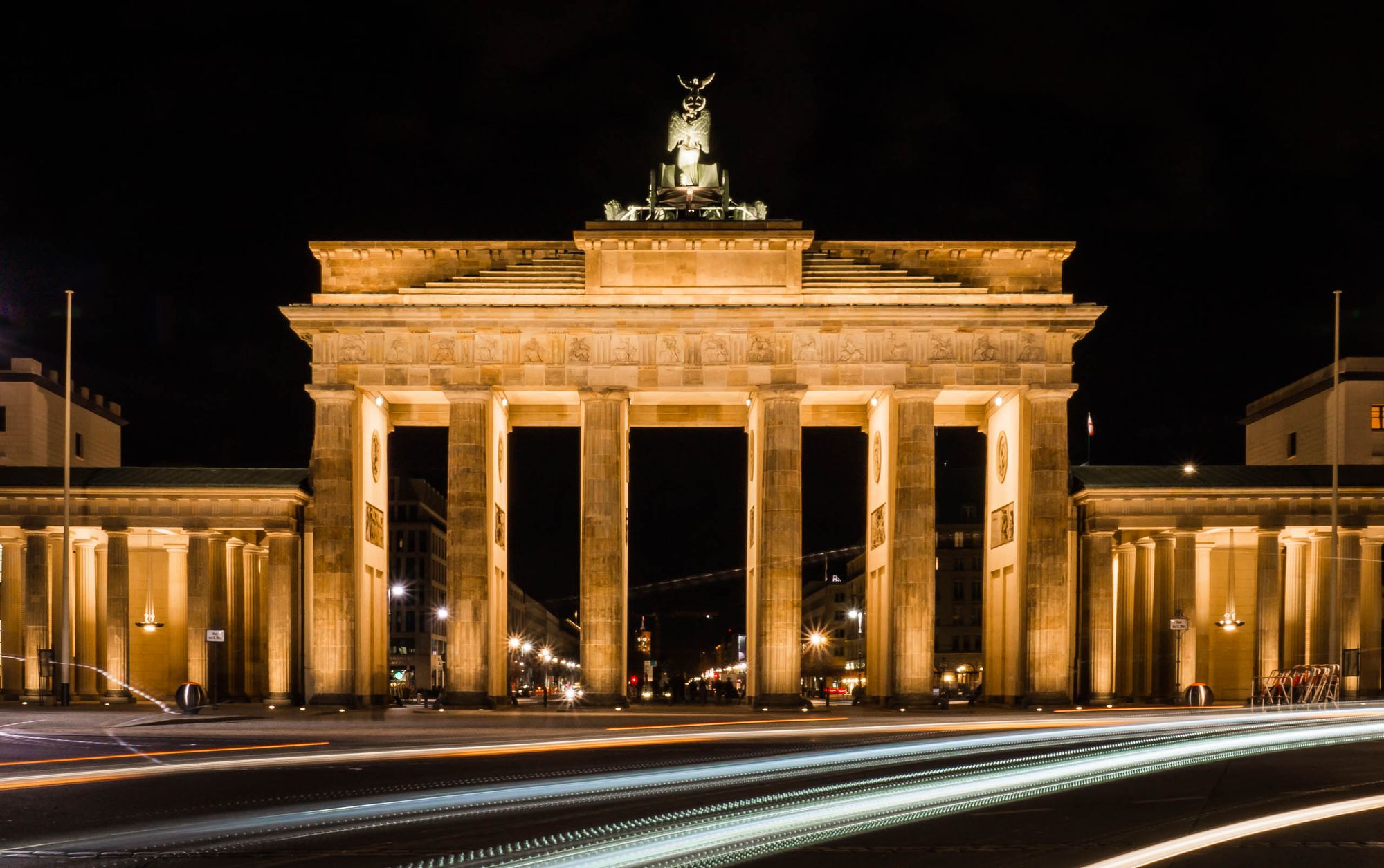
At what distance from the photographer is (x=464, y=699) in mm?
50562

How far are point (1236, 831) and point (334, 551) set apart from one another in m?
41.2

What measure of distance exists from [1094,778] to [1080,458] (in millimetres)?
94724

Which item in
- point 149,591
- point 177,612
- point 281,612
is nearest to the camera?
point 281,612

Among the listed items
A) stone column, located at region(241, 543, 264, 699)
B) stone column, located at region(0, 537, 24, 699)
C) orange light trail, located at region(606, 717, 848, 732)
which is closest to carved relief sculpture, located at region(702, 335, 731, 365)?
orange light trail, located at region(606, 717, 848, 732)

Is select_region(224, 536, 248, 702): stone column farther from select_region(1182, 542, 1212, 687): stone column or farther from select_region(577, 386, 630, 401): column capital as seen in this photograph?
select_region(1182, 542, 1212, 687): stone column

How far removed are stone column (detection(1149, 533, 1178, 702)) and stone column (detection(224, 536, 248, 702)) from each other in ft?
113

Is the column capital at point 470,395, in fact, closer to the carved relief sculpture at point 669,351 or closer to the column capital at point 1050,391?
the carved relief sculpture at point 669,351

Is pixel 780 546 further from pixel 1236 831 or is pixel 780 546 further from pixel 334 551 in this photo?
pixel 1236 831

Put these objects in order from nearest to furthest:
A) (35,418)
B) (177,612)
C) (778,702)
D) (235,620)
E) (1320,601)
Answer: (778,702) < (1320,601) < (235,620) < (177,612) < (35,418)

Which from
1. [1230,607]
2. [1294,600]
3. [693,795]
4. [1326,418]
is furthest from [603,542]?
[1326,418]

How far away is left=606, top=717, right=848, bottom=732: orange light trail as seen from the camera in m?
33.9

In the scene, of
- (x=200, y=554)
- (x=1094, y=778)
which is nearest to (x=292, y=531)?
(x=200, y=554)

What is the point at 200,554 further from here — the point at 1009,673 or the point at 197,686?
the point at 1009,673

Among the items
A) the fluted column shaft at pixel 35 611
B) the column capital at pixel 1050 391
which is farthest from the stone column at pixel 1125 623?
the fluted column shaft at pixel 35 611
